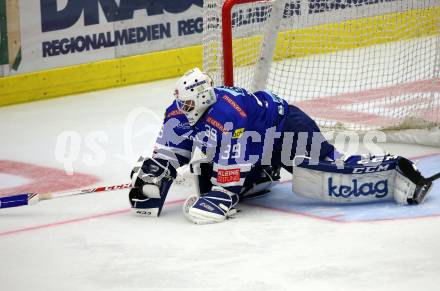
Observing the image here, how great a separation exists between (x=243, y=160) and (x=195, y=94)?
0.40 meters

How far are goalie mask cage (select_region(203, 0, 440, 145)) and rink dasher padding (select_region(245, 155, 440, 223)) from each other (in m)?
0.82

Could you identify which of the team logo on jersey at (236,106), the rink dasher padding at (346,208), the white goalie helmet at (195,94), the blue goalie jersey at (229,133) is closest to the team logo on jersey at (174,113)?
the blue goalie jersey at (229,133)

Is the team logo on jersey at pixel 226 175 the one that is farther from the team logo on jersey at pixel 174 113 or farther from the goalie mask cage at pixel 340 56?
the goalie mask cage at pixel 340 56

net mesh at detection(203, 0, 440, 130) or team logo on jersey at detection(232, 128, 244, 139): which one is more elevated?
team logo on jersey at detection(232, 128, 244, 139)

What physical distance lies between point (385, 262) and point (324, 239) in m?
0.44

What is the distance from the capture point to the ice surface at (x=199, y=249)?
4441mm

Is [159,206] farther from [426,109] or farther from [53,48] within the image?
[53,48]

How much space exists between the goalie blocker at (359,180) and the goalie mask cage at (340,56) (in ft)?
3.03

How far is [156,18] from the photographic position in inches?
349

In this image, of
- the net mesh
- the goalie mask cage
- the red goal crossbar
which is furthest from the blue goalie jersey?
the net mesh

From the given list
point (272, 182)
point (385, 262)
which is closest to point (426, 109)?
point (272, 182)

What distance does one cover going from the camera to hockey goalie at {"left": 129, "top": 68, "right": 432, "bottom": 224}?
17.3 ft

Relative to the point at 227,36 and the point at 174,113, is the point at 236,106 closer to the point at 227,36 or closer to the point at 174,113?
the point at 174,113

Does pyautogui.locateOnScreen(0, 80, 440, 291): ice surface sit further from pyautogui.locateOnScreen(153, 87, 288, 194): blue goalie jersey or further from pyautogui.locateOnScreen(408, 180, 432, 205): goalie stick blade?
pyautogui.locateOnScreen(153, 87, 288, 194): blue goalie jersey
